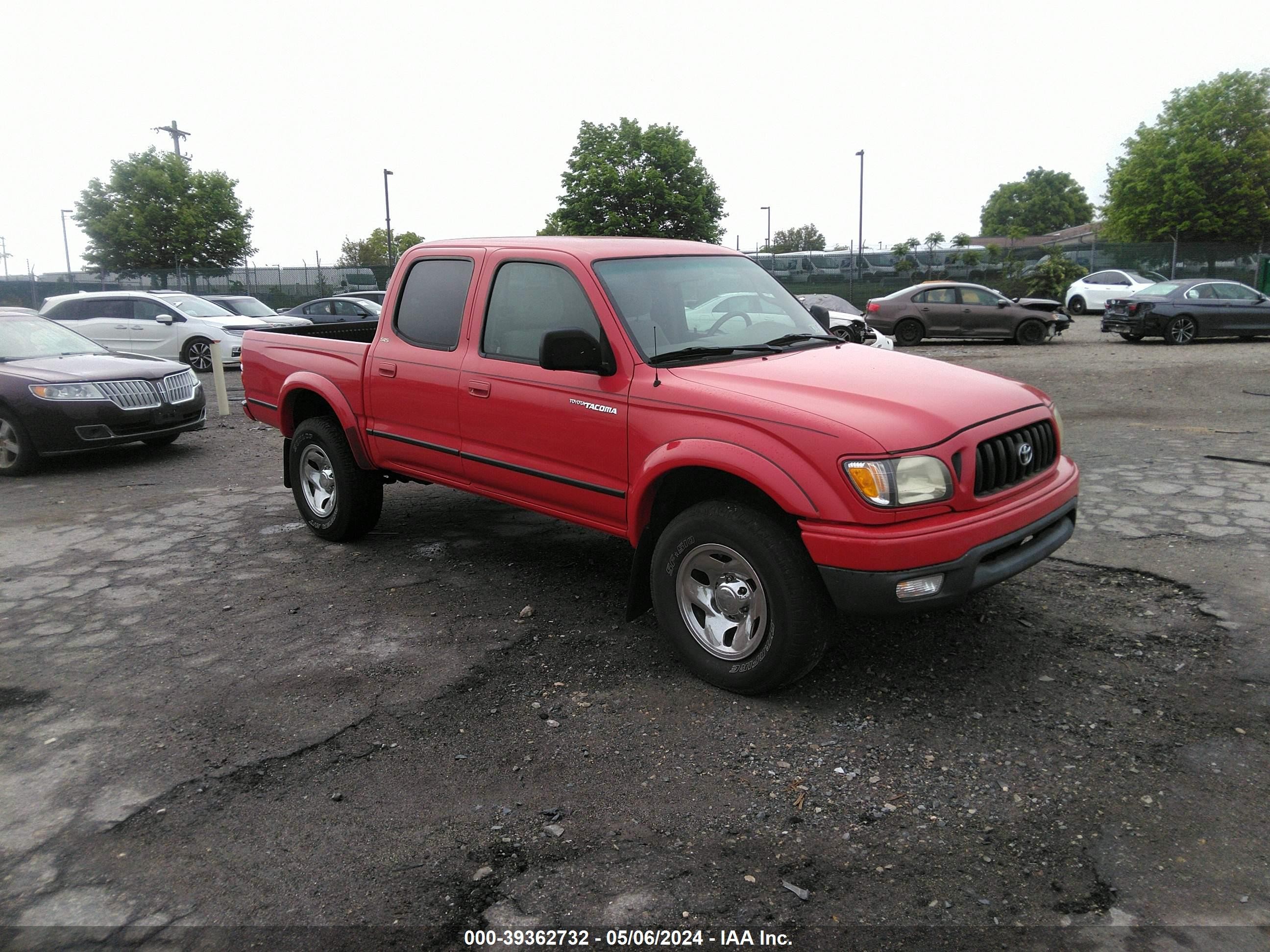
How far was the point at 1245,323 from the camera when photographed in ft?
64.3

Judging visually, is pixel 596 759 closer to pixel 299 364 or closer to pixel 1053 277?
pixel 299 364

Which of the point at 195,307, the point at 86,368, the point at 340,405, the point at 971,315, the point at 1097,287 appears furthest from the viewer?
the point at 1097,287

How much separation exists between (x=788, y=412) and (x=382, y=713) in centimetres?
208

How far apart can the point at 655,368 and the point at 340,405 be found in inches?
101

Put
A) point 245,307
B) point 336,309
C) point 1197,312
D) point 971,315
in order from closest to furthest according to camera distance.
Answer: point 1197,312
point 245,307
point 971,315
point 336,309

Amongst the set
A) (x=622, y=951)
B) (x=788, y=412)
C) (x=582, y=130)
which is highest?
(x=582, y=130)

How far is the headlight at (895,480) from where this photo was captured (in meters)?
3.43

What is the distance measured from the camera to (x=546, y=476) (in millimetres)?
4613

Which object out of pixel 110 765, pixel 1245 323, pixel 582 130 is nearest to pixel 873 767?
pixel 110 765

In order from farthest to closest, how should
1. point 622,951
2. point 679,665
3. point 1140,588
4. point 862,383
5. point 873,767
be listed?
point 1140,588 < point 679,665 < point 862,383 < point 873,767 < point 622,951

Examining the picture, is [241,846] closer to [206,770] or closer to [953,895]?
[206,770]

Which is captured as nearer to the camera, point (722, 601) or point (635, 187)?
point (722, 601)

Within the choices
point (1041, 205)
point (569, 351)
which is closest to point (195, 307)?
point (569, 351)

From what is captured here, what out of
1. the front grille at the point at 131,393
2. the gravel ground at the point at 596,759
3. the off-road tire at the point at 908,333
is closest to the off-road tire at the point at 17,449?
the front grille at the point at 131,393
